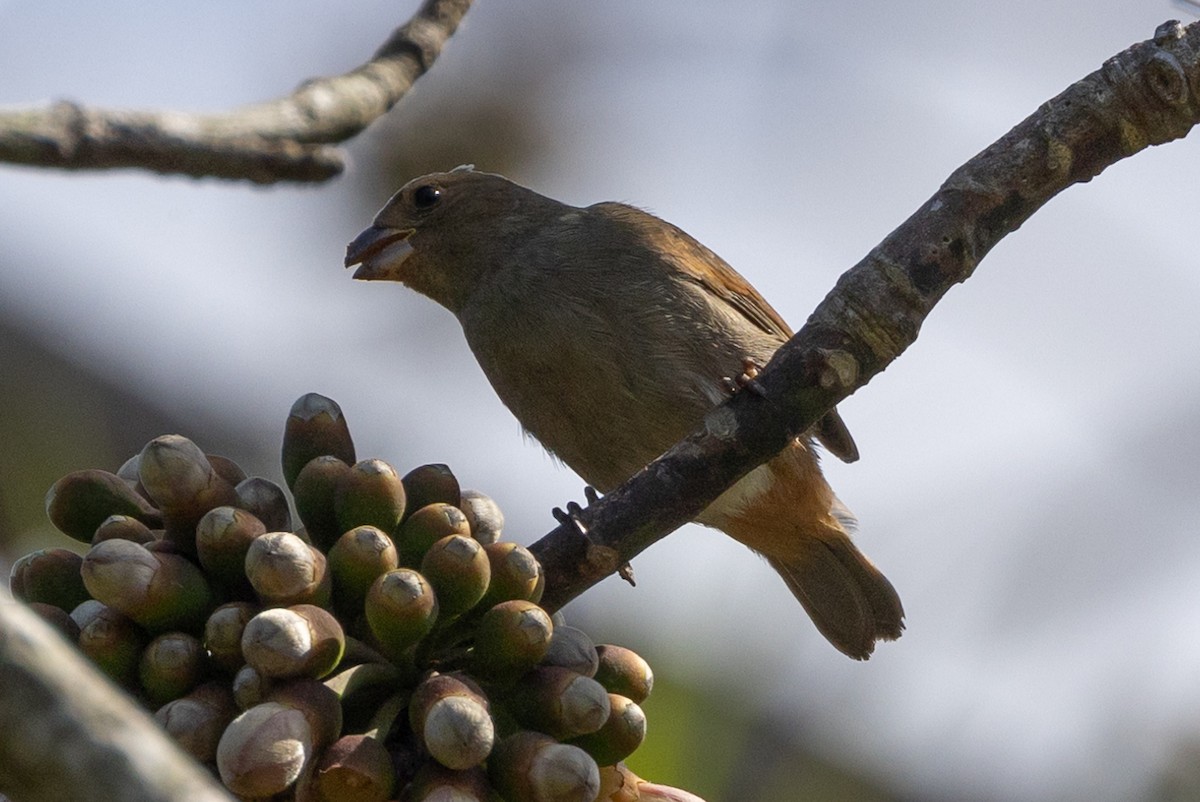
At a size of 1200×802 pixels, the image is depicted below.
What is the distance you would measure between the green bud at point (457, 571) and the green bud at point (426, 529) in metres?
0.08

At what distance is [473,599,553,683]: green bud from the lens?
1946 millimetres

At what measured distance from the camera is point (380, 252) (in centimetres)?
500

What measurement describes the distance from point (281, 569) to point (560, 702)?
0.40m

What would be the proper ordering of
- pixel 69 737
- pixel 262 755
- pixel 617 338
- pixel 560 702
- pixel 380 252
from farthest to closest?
pixel 380 252 < pixel 617 338 < pixel 560 702 < pixel 262 755 < pixel 69 737

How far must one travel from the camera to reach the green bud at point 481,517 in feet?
7.54

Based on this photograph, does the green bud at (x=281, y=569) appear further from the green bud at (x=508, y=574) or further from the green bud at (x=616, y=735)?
the green bud at (x=616, y=735)

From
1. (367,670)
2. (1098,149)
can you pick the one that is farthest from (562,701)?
(1098,149)

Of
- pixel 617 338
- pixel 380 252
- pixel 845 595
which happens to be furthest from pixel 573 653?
pixel 380 252

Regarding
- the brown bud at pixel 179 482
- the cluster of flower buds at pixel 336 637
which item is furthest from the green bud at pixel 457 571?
the brown bud at pixel 179 482

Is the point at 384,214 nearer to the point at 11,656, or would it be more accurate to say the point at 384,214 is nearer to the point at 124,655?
the point at 124,655

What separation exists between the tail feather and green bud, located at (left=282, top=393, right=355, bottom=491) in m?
2.79

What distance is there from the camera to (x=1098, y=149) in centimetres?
239

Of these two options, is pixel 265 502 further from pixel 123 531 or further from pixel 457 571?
pixel 457 571

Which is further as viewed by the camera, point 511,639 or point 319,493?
point 319,493
